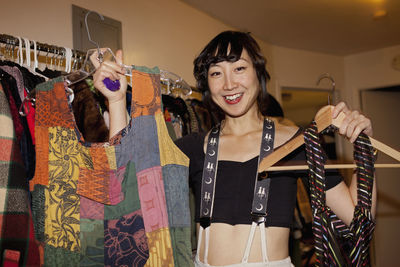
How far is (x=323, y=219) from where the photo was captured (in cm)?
Answer: 88

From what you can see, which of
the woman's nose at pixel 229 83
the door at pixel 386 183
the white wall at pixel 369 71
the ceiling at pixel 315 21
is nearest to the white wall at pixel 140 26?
the ceiling at pixel 315 21

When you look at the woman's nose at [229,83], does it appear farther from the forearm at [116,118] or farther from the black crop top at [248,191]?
the forearm at [116,118]

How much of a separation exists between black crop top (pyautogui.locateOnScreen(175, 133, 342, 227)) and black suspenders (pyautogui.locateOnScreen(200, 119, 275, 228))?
0.08 feet

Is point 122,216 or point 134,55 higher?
point 134,55

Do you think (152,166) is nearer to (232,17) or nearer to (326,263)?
(326,263)

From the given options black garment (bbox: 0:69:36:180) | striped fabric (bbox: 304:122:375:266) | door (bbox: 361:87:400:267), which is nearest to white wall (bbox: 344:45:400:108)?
door (bbox: 361:87:400:267)

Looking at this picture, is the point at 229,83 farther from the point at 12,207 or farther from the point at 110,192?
the point at 12,207

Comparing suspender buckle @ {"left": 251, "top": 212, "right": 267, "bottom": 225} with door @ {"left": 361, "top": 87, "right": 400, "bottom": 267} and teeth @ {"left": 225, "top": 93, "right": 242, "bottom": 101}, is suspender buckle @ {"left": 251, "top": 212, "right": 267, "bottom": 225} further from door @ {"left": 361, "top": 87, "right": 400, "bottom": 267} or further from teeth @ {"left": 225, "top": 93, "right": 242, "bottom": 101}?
door @ {"left": 361, "top": 87, "right": 400, "bottom": 267}

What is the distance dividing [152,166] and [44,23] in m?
1.08

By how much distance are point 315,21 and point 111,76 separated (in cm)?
270

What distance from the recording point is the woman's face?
1.21 m

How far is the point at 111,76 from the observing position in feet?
3.54

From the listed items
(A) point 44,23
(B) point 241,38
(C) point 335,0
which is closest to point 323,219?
(B) point 241,38

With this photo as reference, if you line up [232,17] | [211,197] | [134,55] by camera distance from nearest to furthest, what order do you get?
1. [211,197]
2. [134,55]
3. [232,17]
